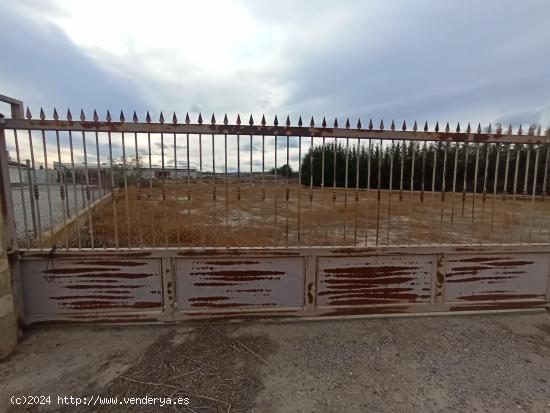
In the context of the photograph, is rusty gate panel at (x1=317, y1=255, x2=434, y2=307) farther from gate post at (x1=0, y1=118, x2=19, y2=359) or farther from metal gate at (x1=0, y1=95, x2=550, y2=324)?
gate post at (x1=0, y1=118, x2=19, y2=359)

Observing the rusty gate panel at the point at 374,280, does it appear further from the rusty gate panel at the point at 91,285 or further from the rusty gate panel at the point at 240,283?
the rusty gate panel at the point at 91,285

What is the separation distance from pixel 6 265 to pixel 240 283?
2.27 m

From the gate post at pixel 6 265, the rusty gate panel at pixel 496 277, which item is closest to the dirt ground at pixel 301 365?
the gate post at pixel 6 265

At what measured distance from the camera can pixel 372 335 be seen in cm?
306

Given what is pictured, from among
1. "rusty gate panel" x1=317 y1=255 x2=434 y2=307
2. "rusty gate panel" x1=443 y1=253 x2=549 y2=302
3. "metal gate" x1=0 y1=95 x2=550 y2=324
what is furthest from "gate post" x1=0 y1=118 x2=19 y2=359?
"rusty gate panel" x1=443 y1=253 x2=549 y2=302

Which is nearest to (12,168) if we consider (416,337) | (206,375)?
(206,375)

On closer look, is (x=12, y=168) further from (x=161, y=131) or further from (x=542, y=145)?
(x=542, y=145)

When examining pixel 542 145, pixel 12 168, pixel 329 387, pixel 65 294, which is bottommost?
pixel 329 387

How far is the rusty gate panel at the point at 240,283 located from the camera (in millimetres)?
3162

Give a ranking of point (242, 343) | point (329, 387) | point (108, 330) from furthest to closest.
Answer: point (108, 330)
point (242, 343)
point (329, 387)

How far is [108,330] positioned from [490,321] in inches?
171

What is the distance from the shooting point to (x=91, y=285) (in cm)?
310

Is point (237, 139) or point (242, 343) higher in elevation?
point (237, 139)

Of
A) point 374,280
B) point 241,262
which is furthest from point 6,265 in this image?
point 374,280
